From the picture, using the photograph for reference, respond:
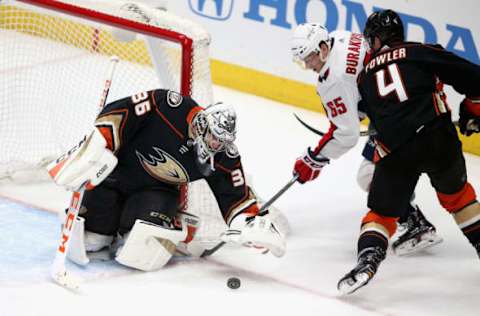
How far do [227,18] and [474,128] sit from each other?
2.48 meters

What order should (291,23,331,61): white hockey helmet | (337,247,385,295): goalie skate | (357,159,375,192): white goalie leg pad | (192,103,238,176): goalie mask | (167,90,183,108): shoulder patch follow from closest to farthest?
1. (192,103,238,176): goalie mask
2. (337,247,385,295): goalie skate
3. (167,90,183,108): shoulder patch
4. (291,23,331,61): white hockey helmet
5. (357,159,375,192): white goalie leg pad

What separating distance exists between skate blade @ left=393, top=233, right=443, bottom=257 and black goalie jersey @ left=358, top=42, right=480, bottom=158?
609 mm

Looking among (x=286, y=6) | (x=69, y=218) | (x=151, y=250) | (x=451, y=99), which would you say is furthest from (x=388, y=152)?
(x=286, y=6)

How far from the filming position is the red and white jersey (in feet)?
13.2

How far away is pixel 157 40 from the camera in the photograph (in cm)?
454

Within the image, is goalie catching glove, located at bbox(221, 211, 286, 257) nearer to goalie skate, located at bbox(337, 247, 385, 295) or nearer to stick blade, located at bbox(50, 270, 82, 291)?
goalie skate, located at bbox(337, 247, 385, 295)

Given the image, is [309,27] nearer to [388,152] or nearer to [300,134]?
[388,152]

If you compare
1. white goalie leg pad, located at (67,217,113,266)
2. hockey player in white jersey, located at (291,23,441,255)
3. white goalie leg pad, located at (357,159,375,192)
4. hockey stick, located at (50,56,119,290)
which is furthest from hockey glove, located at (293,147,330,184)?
hockey stick, located at (50,56,119,290)

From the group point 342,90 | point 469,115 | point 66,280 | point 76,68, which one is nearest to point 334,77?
point 342,90

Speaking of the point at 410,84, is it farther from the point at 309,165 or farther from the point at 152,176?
the point at 152,176

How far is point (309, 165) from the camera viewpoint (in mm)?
4223

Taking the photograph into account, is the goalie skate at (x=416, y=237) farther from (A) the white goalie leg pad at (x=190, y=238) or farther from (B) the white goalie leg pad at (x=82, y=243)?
(B) the white goalie leg pad at (x=82, y=243)

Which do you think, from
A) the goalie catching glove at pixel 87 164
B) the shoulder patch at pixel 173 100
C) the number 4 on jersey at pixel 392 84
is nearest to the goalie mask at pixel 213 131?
the shoulder patch at pixel 173 100

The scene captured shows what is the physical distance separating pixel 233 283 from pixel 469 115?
43.2 inches
